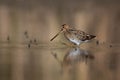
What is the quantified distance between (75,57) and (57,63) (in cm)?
14

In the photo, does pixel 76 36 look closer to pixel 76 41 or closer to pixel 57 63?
pixel 76 41

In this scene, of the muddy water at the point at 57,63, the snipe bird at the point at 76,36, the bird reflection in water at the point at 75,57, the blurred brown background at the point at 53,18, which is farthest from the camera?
the blurred brown background at the point at 53,18

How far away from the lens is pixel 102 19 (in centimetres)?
166

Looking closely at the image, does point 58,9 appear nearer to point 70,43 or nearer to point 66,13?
point 66,13

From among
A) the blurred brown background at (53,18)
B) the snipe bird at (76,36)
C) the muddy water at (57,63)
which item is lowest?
the muddy water at (57,63)

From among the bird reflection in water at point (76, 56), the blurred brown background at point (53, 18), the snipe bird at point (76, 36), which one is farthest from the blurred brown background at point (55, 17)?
the bird reflection in water at point (76, 56)

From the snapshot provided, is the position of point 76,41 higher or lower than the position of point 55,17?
lower

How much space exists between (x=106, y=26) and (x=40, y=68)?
754mm

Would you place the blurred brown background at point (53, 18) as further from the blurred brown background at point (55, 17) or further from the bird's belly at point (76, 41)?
the bird's belly at point (76, 41)

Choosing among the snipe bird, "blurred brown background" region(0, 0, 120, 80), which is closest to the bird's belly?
the snipe bird

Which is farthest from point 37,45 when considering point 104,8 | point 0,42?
point 104,8

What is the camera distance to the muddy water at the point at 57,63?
87 centimetres

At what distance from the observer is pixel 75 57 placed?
1.19 meters

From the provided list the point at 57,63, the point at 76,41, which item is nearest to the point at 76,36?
the point at 76,41
